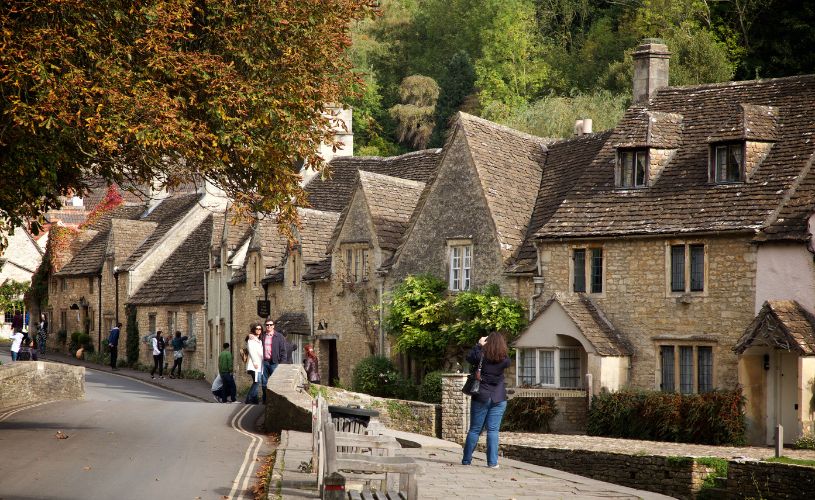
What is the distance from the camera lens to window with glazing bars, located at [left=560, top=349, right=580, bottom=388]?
109 ft

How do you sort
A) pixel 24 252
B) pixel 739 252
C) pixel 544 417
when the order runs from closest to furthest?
pixel 739 252 < pixel 544 417 < pixel 24 252

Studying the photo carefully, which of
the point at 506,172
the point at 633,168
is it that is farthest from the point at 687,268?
the point at 506,172

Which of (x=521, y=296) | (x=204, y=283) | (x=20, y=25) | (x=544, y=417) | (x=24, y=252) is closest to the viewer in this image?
(x=20, y=25)

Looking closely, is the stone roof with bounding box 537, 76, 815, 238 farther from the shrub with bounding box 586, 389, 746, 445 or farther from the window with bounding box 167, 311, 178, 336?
the window with bounding box 167, 311, 178, 336

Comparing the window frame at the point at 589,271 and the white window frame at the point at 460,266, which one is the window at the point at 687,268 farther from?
the white window frame at the point at 460,266

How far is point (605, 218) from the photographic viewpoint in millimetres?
33500

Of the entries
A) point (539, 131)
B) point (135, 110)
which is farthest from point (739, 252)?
point (539, 131)

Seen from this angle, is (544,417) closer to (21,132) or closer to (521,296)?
(521,296)

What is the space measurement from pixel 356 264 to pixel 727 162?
1352cm

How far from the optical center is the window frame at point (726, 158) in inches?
1268

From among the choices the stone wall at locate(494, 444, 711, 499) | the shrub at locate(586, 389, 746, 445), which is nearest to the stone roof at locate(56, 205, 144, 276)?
the shrub at locate(586, 389, 746, 445)

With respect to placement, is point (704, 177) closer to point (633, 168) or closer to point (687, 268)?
point (633, 168)

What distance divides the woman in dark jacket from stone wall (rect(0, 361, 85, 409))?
13.7m

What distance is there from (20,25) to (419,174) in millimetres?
29661
